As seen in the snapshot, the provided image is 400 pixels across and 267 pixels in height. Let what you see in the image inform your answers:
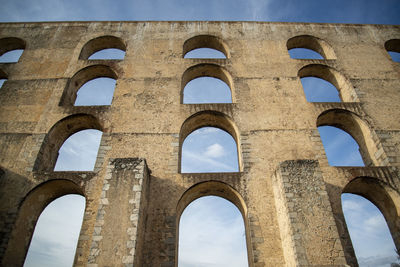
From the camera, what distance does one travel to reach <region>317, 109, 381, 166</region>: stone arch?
9985mm

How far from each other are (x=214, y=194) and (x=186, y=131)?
2.69 metres

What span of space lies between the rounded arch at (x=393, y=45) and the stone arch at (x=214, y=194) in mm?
11901

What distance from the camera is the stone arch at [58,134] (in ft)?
31.3

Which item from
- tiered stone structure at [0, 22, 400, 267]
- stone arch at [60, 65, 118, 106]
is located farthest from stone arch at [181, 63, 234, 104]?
Answer: stone arch at [60, 65, 118, 106]

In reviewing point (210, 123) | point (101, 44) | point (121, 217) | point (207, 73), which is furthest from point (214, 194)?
point (101, 44)

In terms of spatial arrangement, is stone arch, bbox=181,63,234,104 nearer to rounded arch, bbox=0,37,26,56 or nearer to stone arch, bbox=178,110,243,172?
stone arch, bbox=178,110,243,172

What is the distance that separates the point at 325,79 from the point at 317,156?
5.17 meters

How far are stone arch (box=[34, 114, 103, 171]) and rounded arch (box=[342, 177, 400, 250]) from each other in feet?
30.4

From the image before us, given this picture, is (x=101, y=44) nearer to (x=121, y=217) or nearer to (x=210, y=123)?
(x=210, y=123)

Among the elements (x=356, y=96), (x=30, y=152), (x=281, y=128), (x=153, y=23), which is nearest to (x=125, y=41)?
(x=153, y=23)

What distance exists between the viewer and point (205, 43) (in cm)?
1381

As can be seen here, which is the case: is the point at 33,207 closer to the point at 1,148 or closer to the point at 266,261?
the point at 1,148

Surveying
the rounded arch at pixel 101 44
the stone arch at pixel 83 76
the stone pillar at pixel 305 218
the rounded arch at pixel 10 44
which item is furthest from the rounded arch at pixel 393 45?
the rounded arch at pixel 10 44

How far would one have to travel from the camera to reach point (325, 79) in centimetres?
1270
